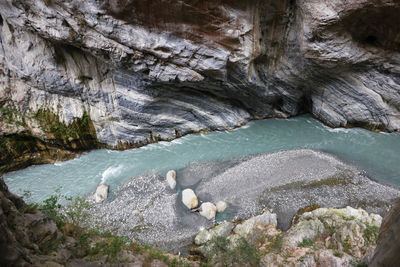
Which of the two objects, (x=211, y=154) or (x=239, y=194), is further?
(x=211, y=154)

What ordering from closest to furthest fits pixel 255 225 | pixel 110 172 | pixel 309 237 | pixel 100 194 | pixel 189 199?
pixel 309 237 → pixel 255 225 → pixel 189 199 → pixel 100 194 → pixel 110 172

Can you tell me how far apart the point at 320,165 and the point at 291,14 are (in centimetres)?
606

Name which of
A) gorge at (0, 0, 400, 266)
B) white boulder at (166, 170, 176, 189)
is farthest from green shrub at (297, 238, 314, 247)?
white boulder at (166, 170, 176, 189)

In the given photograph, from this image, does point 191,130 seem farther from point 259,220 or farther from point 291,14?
point 291,14

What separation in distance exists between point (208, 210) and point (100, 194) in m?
4.16

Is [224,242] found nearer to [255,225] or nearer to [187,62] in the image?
[255,225]

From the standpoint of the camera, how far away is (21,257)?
2.78m

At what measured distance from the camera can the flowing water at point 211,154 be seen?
28.9ft

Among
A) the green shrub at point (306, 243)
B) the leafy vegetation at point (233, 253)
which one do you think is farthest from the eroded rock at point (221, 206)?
the green shrub at point (306, 243)

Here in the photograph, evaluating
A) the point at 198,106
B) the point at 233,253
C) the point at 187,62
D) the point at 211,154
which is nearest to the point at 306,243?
the point at 233,253

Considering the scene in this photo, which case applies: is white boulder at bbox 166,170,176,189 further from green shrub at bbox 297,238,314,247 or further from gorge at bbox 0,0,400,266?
green shrub at bbox 297,238,314,247

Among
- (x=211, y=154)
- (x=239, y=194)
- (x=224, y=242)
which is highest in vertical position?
(x=211, y=154)

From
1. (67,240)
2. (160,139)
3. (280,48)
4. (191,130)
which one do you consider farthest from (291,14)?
(67,240)

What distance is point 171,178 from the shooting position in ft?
28.3
